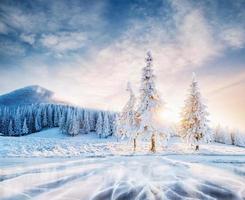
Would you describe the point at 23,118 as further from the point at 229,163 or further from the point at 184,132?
the point at 229,163

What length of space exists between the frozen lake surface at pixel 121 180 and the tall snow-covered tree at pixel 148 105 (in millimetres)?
13037

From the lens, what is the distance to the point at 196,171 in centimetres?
961

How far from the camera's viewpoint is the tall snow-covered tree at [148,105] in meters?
24.3

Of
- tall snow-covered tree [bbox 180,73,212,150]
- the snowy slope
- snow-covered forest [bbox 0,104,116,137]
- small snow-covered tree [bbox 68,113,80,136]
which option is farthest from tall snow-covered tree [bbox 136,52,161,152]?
small snow-covered tree [bbox 68,113,80,136]

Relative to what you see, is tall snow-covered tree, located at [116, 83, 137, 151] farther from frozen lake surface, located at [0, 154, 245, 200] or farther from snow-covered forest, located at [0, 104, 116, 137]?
snow-covered forest, located at [0, 104, 116, 137]

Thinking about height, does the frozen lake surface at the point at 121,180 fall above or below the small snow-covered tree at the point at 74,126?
below

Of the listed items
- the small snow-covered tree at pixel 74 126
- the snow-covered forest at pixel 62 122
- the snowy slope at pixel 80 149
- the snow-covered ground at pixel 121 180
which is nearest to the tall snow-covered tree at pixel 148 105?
the snowy slope at pixel 80 149

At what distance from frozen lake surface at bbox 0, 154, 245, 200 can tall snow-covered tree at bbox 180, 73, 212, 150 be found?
19.8 metres

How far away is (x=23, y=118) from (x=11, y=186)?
102m

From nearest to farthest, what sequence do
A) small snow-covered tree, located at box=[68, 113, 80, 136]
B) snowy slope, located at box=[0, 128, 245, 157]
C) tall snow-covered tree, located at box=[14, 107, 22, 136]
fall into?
snowy slope, located at box=[0, 128, 245, 157] < small snow-covered tree, located at box=[68, 113, 80, 136] < tall snow-covered tree, located at box=[14, 107, 22, 136]

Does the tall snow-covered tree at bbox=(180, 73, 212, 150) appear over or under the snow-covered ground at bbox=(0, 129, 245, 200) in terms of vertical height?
over

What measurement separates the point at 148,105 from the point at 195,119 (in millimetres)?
9969

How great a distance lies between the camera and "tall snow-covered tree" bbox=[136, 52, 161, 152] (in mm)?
24312

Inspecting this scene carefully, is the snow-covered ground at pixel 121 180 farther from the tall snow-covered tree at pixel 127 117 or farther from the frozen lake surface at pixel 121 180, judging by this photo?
the tall snow-covered tree at pixel 127 117
